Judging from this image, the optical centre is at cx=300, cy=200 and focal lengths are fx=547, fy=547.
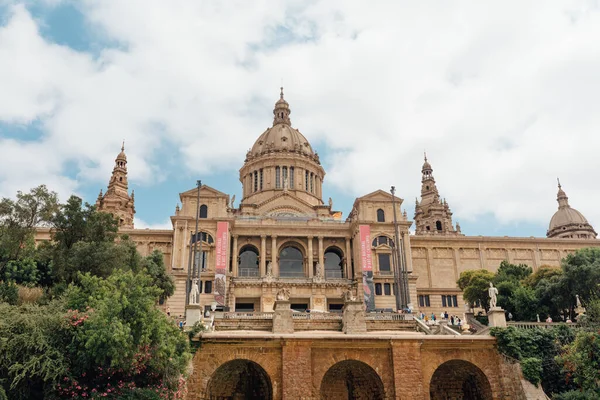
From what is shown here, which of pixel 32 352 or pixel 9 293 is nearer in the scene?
pixel 32 352

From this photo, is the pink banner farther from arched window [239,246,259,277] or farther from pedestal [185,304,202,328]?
pedestal [185,304,202,328]

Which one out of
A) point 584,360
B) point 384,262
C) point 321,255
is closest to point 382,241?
point 384,262

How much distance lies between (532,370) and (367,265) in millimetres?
28247

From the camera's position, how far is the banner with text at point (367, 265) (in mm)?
52750

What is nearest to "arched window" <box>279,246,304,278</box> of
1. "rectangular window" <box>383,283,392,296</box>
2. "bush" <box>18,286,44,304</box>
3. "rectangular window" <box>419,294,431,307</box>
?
"rectangular window" <box>383,283,392,296</box>

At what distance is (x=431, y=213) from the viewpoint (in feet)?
263

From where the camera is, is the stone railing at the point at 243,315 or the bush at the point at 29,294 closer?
the bush at the point at 29,294

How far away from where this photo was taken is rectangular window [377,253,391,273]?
57.9 meters

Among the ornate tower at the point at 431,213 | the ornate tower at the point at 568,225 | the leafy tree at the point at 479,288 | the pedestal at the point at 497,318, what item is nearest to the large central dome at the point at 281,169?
the ornate tower at the point at 431,213

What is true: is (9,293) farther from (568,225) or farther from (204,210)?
(568,225)

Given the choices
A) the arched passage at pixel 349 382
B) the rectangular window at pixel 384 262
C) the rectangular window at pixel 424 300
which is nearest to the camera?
the arched passage at pixel 349 382

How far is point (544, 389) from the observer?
27531mm

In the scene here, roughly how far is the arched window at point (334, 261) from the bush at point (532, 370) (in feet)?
108

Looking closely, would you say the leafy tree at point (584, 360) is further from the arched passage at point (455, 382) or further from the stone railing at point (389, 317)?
the stone railing at point (389, 317)
